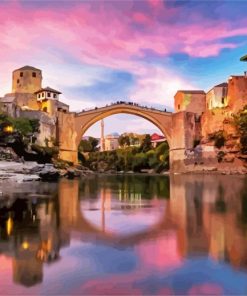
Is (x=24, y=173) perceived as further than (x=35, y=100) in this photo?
No

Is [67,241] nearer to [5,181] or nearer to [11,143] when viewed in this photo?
[5,181]

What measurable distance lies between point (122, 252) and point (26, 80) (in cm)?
4483

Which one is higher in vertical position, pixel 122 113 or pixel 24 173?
pixel 122 113

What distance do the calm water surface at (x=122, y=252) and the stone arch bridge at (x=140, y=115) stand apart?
34752mm

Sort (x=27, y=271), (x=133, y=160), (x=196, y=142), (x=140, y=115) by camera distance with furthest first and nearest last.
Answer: (x=133, y=160) → (x=140, y=115) → (x=196, y=142) → (x=27, y=271)

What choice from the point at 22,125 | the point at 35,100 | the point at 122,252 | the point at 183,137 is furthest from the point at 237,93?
the point at 122,252

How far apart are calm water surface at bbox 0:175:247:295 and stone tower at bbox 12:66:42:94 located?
1545 inches

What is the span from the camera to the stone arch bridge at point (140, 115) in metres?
45.0

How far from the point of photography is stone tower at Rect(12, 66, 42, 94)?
47875 mm

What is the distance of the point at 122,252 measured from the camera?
19.7 feet

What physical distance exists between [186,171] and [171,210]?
3421 cm

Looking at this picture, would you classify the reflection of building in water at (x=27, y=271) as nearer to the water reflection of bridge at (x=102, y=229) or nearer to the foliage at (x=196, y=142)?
the water reflection of bridge at (x=102, y=229)

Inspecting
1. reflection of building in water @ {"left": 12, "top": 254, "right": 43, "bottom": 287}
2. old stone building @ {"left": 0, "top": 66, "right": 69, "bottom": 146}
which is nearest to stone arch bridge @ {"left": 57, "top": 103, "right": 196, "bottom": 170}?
old stone building @ {"left": 0, "top": 66, "right": 69, "bottom": 146}

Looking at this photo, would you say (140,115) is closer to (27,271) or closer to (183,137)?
(183,137)
